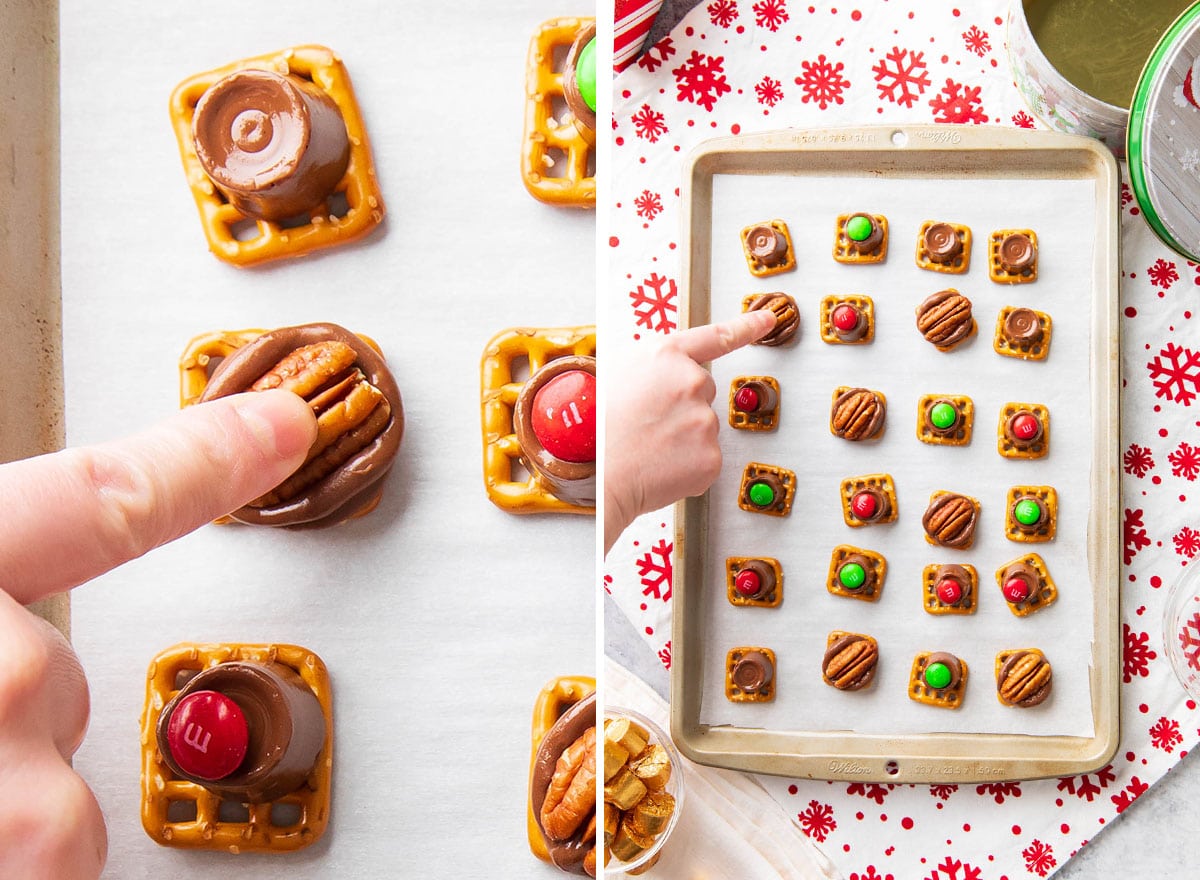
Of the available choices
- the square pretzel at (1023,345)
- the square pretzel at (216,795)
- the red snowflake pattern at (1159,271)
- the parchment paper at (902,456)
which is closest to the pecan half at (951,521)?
the parchment paper at (902,456)

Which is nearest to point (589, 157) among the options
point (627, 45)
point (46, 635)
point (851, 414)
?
point (627, 45)

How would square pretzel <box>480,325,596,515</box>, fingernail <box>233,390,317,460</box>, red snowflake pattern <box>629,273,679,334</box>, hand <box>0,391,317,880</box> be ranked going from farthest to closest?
1. red snowflake pattern <box>629,273,679,334</box>
2. square pretzel <box>480,325,596,515</box>
3. fingernail <box>233,390,317,460</box>
4. hand <box>0,391,317,880</box>

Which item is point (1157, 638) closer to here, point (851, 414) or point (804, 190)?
point (851, 414)

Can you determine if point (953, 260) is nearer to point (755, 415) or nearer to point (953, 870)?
point (755, 415)

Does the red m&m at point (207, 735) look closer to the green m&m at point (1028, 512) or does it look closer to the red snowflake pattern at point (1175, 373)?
the green m&m at point (1028, 512)

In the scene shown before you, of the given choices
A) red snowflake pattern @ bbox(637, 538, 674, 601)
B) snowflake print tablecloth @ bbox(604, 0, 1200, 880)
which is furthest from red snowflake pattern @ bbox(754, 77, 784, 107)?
red snowflake pattern @ bbox(637, 538, 674, 601)

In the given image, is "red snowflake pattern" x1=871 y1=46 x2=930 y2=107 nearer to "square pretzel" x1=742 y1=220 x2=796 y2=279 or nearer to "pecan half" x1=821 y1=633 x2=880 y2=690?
"square pretzel" x1=742 y1=220 x2=796 y2=279

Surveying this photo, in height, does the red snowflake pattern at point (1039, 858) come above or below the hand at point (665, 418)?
below
